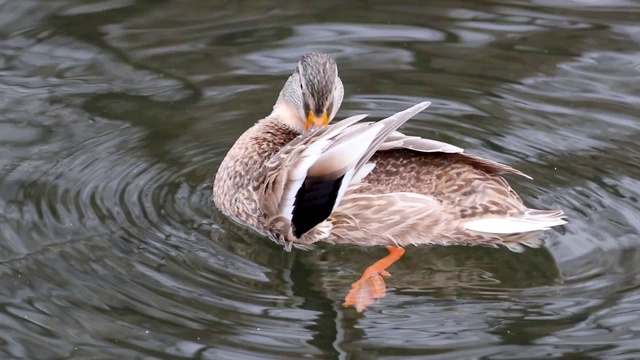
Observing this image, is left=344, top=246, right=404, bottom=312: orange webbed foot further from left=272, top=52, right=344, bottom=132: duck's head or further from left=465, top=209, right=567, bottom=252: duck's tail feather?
left=272, top=52, right=344, bottom=132: duck's head

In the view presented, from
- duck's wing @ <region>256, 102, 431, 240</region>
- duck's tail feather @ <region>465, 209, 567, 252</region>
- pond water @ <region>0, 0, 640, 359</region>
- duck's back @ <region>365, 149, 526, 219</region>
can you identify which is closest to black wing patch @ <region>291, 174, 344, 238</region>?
duck's wing @ <region>256, 102, 431, 240</region>

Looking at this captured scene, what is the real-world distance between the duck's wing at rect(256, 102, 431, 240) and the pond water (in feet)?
0.75

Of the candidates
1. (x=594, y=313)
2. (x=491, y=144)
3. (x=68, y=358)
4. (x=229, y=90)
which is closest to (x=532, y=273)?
(x=594, y=313)

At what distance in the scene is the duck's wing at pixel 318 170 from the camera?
612 cm

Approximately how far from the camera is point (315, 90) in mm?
7070

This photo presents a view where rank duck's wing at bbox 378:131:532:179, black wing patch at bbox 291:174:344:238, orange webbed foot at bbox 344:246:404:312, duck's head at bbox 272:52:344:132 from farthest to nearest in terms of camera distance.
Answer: duck's head at bbox 272:52:344:132, duck's wing at bbox 378:131:532:179, black wing patch at bbox 291:174:344:238, orange webbed foot at bbox 344:246:404:312

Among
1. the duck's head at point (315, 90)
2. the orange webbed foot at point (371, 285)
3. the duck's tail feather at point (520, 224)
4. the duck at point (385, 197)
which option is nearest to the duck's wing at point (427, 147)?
the duck at point (385, 197)

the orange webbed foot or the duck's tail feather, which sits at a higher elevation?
the duck's tail feather

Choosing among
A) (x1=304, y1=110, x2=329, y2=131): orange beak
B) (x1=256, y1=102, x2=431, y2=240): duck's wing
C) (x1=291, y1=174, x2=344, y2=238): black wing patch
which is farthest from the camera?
(x1=304, y1=110, x2=329, y2=131): orange beak

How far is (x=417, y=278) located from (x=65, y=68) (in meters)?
3.51

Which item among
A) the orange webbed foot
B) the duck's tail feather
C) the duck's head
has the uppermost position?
the duck's head

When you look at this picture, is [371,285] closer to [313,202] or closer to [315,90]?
[313,202]

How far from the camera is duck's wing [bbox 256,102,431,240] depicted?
6.12 m

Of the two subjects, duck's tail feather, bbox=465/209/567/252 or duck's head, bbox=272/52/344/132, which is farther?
duck's head, bbox=272/52/344/132
